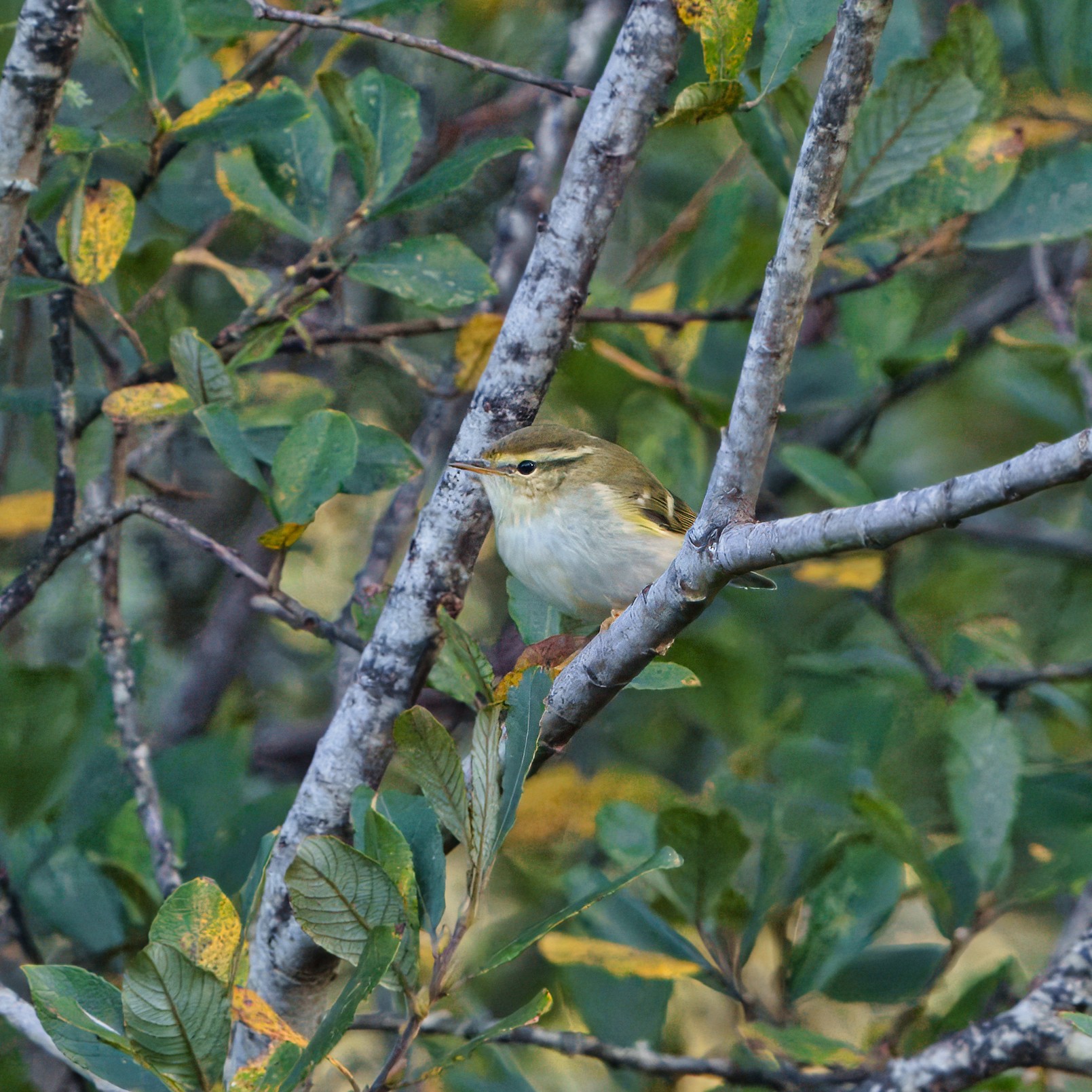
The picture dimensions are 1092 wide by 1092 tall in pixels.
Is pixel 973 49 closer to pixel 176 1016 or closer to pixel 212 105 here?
pixel 212 105

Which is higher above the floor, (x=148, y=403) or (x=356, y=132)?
(x=356, y=132)

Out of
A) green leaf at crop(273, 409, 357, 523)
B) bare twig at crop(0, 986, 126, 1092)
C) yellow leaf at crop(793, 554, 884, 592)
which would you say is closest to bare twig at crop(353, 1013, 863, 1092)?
bare twig at crop(0, 986, 126, 1092)

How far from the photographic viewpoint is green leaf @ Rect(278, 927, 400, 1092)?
1.10 meters

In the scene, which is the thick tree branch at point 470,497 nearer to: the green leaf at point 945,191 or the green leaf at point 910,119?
the green leaf at point 910,119

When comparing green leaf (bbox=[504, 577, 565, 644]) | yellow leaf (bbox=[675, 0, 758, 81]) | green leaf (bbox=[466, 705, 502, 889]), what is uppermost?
yellow leaf (bbox=[675, 0, 758, 81])

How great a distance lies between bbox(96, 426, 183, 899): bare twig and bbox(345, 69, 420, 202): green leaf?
2.10 feet

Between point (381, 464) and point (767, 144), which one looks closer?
point (381, 464)

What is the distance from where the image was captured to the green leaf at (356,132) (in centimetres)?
192

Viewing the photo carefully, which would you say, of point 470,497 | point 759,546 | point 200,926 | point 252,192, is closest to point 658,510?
point 470,497

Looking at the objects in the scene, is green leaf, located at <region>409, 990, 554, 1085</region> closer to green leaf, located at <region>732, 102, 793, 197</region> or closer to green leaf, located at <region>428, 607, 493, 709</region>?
green leaf, located at <region>428, 607, 493, 709</region>

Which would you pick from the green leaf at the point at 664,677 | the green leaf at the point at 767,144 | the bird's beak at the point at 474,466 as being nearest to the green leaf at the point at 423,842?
the green leaf at the point at 664,677

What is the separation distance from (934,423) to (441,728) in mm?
2979

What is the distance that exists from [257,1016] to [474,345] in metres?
1.43

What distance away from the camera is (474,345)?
2338 mm
